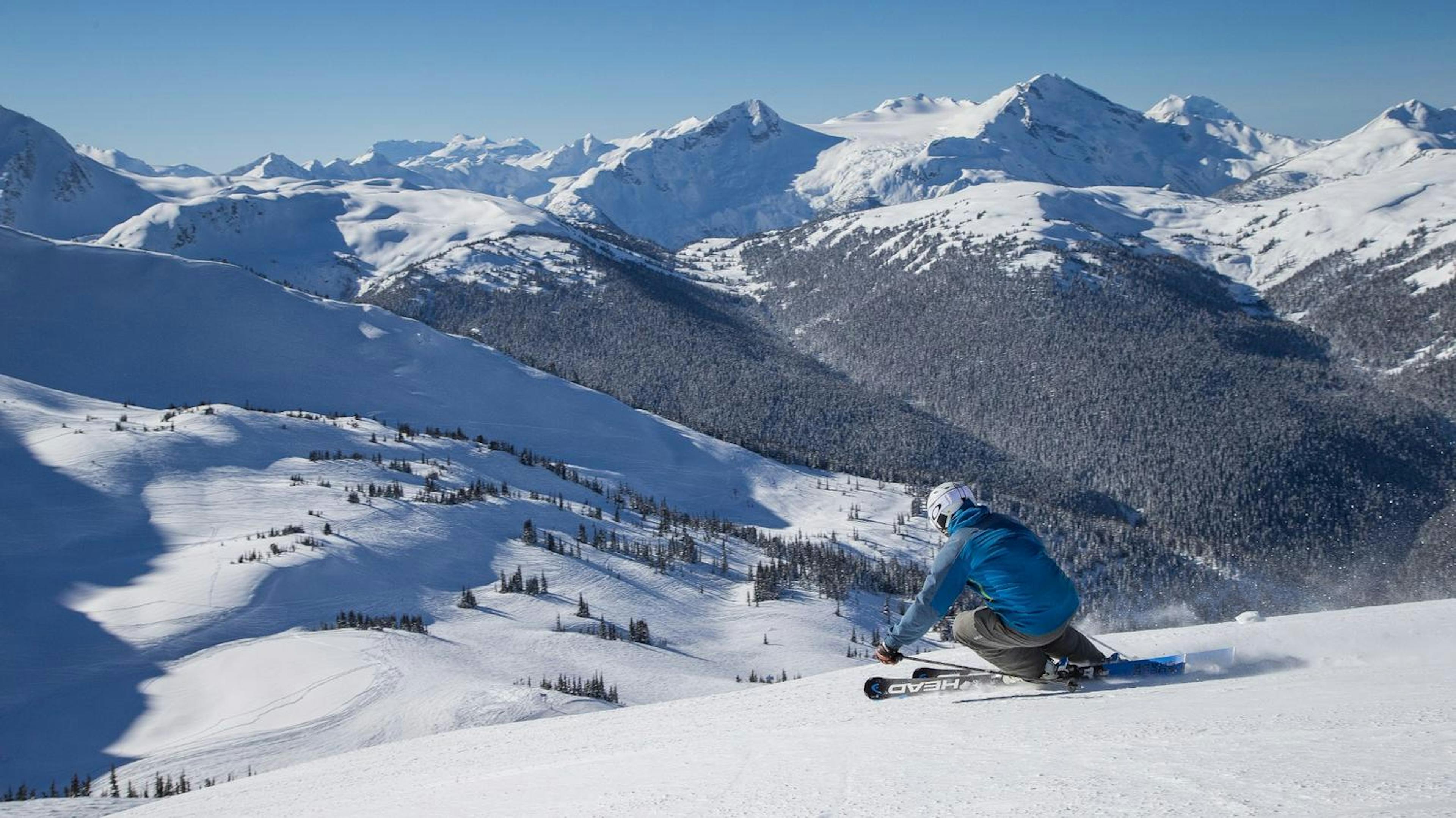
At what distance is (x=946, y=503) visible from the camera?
13453 millimetres

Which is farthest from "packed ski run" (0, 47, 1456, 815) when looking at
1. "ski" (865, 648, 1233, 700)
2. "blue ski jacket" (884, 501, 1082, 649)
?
"blue ski jacket" (884, 501, 1082, 649)

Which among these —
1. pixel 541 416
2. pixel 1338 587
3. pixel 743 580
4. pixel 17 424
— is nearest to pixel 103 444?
pixel 17 424

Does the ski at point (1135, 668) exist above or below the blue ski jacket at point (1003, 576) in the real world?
below

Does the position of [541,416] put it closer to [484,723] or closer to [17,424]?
[17,424]

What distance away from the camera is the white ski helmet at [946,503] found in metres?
13.4

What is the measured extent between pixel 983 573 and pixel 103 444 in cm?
8291

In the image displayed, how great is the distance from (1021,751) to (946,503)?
162 inches

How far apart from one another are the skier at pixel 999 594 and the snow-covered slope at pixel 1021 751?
2.11 ft

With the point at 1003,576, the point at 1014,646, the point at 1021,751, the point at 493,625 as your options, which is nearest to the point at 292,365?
the point at 493,625

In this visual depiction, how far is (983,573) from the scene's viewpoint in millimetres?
12750

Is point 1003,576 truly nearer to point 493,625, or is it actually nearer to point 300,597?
point 493,625

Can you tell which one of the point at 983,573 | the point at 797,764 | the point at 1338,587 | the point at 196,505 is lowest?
the point at 1338,587

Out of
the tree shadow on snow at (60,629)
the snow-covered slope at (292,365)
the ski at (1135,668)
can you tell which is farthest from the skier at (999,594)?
Result: the snow-covered slope at (292,365)

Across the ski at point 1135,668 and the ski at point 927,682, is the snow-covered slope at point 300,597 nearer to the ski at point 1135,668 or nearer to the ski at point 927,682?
the ski at point 927,682
